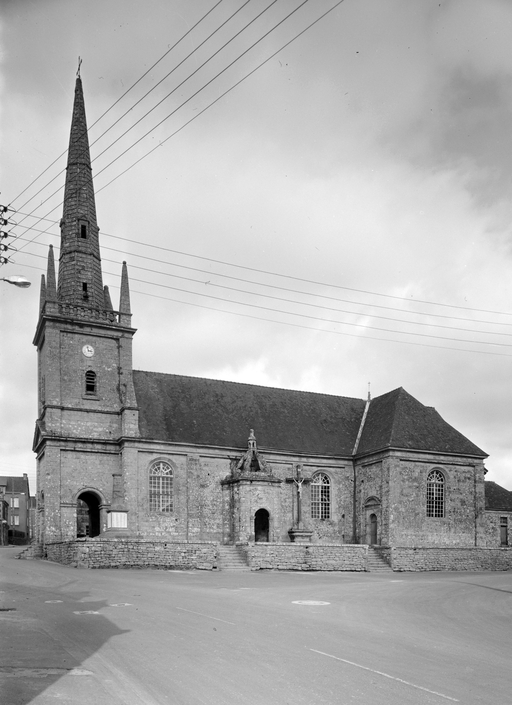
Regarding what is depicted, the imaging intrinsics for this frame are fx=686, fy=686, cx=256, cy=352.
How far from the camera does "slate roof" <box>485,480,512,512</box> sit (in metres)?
53.9

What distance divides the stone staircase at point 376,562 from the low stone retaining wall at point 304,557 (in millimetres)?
853

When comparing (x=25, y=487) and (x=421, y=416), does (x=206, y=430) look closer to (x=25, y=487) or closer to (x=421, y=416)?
(x=421, y=416)

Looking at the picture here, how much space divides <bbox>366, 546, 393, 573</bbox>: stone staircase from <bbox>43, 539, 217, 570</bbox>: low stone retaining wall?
899 centimetres

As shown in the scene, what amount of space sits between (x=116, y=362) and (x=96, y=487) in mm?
7546

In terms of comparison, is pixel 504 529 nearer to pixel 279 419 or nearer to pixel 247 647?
pixel 279 419

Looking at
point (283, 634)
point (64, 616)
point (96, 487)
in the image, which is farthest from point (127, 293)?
point (283, 634)

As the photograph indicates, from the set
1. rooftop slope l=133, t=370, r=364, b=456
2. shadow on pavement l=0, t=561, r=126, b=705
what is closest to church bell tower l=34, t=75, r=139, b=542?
rooftop slope l=133, t=370, r=364, b=456

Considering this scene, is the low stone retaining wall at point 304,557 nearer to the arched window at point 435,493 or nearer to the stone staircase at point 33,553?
the arched window at point 435,493

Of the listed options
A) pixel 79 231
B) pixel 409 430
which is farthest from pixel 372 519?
pixel 79 231

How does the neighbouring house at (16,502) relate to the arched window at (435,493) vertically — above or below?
below

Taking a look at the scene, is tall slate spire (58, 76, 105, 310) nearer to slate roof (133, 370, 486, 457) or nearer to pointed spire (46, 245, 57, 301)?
pointed spire (46, 245, 57, 301)

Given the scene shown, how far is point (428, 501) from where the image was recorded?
43500mm

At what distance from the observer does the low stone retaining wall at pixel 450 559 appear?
37.4 metres

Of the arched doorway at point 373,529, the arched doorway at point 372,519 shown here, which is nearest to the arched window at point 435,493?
the arched doorway at point 372,519
